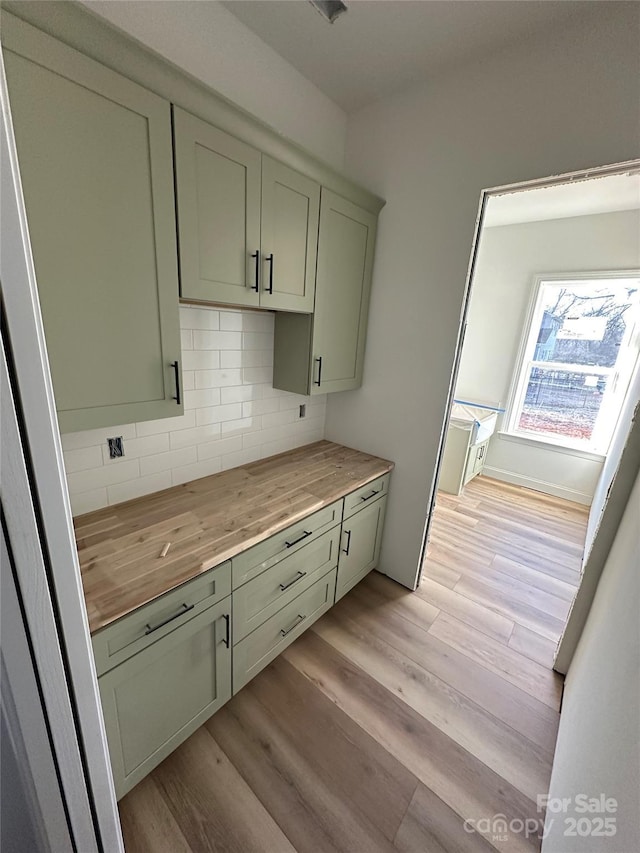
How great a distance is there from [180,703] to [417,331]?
2.03 m

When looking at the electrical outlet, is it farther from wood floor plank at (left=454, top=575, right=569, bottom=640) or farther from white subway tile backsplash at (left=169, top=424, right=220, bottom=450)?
wood floor plank at (left=454, top=575, right=569, bottom=640)

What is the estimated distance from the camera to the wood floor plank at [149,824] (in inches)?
42.7

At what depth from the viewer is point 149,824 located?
1132 mm

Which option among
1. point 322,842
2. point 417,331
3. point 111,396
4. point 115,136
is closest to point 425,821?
point 322,842

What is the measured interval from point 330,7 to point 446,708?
3.04 m

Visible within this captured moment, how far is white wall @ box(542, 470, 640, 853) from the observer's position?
688mm

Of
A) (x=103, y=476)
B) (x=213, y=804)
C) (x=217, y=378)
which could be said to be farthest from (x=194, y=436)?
(x=213, y=804)

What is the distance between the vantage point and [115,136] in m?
0.97

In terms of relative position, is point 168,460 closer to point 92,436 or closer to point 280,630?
point 92,436

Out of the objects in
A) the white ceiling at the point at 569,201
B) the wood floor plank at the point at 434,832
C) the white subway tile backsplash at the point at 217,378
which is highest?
the white ceiling at the point at 569,201

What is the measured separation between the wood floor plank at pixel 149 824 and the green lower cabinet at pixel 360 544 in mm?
1121

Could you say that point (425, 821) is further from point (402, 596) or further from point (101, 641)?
point (101, 641)

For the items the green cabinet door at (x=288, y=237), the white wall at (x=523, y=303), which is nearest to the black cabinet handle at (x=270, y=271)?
the green cabinet door at (x=288, y=237)

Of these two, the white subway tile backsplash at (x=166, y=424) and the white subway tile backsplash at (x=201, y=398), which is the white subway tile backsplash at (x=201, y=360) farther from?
the white subway tile backsplash at (x=166, y=424)
